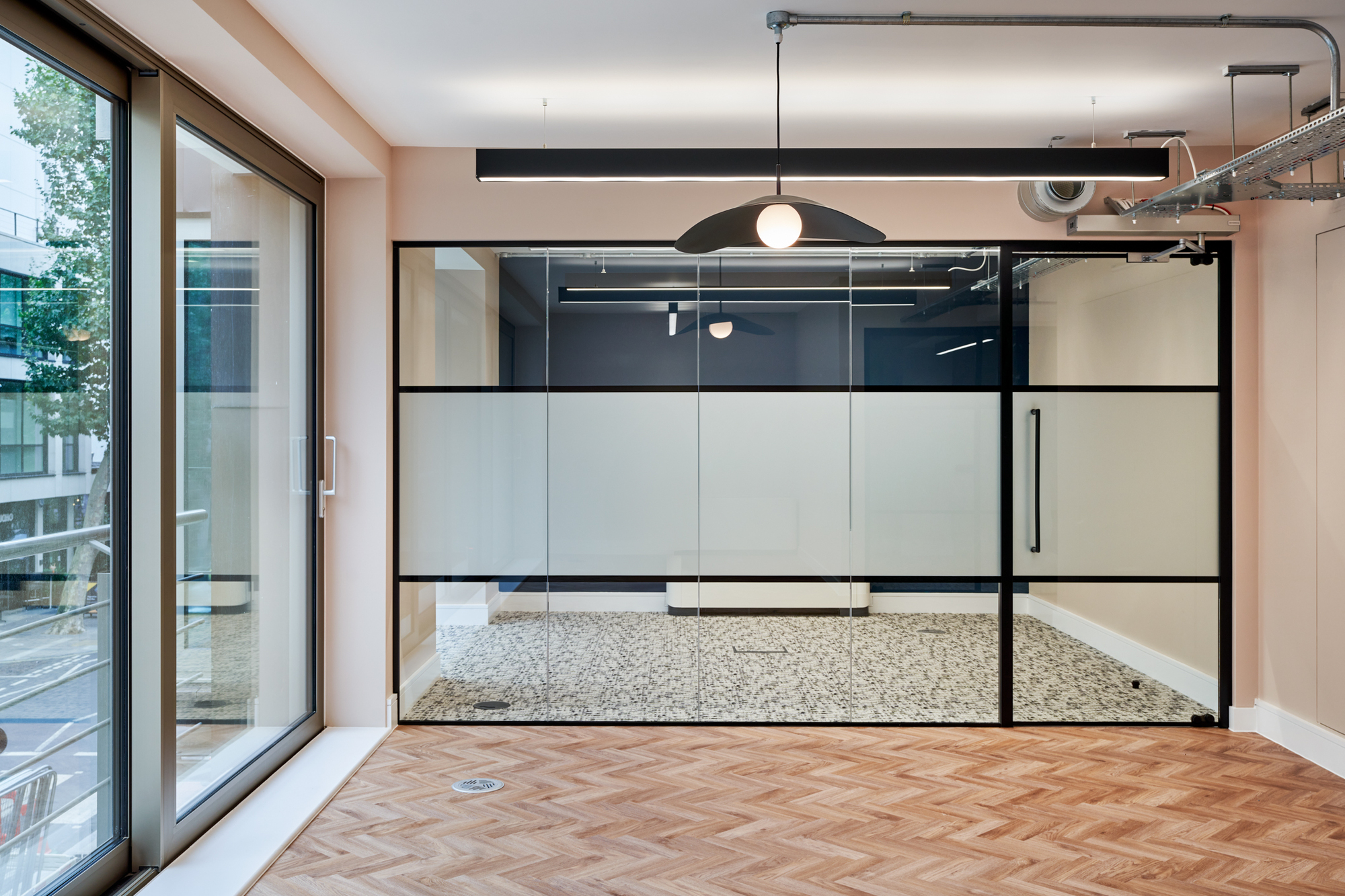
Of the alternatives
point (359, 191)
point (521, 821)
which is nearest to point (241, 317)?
point (359, 191)

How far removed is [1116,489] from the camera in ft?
12.7

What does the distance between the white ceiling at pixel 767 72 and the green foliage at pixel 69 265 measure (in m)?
0.73

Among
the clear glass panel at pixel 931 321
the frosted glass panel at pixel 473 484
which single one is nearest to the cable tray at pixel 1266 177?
the clear glass panel at pixel 931 321

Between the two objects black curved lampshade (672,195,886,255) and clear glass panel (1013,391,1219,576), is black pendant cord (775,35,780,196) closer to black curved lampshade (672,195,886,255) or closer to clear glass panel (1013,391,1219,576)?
black curved lampshade (672,195,886,255)

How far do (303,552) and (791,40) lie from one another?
9.99 ft

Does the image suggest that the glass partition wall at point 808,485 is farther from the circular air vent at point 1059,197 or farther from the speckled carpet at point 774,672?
the circular air vent at point 1059,197

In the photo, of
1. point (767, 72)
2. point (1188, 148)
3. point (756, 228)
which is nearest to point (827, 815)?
point (756, 228)

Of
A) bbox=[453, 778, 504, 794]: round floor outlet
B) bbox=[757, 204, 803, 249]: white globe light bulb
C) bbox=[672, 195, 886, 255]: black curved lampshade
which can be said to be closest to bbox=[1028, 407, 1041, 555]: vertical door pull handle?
bbox=[672, 195, 886, 255]: black curved lampshade

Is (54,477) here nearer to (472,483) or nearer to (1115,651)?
(472,483)

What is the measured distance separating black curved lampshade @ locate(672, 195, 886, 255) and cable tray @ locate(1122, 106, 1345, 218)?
1.54 metres

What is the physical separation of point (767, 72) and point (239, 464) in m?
2.61

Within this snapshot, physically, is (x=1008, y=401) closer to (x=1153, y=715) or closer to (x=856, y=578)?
(x=856, y=578)

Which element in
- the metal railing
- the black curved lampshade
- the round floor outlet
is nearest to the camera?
the metal railing

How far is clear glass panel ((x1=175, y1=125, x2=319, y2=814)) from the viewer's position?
2715 mm
